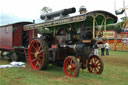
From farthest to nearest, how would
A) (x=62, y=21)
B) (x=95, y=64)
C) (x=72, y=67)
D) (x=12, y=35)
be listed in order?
(x=12, y=35), (x=95, y=64), (x=62, y=21), (x=72, y=67)

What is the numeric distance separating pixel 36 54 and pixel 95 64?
9.32 feet

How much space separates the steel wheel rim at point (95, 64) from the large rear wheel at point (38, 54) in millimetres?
2009

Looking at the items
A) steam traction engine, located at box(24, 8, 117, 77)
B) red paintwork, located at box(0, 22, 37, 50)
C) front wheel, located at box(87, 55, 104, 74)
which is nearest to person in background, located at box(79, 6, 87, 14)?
steam traction engine, located at box(24, 8, 117, 77)

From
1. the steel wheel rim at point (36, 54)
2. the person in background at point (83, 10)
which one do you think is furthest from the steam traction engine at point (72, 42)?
the person in background at point (83, 10)

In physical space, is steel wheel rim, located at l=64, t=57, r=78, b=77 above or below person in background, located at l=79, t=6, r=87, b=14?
below

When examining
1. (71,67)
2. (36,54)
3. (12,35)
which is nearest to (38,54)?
(36,54)

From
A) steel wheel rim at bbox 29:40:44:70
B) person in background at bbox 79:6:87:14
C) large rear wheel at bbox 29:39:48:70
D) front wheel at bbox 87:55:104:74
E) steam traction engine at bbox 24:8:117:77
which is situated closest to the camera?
steam traction engine at bbox 24:8:117:77

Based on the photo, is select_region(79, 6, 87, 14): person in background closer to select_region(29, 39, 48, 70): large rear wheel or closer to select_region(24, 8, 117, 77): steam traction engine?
select_region(24, 8, 117, 77): steam traction engine

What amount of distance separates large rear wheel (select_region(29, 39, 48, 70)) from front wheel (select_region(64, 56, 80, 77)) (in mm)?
1284

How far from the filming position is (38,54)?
25.1 ft

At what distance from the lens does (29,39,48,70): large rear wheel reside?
7.22m

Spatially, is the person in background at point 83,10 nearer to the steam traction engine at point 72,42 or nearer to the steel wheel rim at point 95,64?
the steam traction engine at point 72,42

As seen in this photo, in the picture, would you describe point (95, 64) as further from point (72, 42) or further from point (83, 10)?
point (83, 10)

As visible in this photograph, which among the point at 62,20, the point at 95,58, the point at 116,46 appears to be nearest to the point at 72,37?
the point at 62,20
